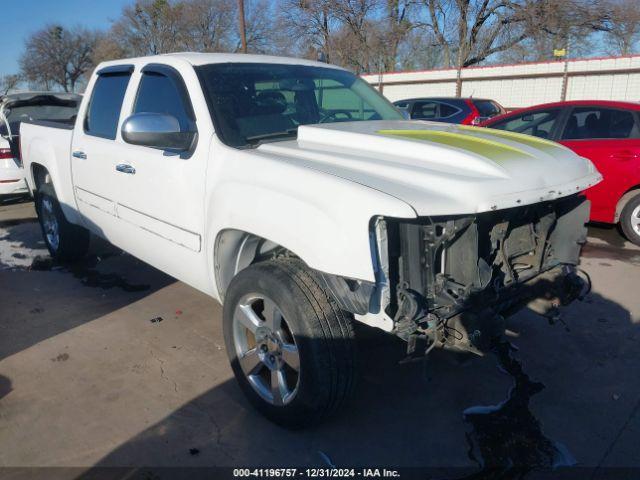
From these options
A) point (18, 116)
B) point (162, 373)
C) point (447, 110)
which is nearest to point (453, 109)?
point (447, 110)

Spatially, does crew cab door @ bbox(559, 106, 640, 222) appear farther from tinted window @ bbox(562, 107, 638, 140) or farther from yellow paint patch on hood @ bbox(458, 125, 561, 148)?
yellow paint patch on hood @ bbox(458, 125, 561, 148)

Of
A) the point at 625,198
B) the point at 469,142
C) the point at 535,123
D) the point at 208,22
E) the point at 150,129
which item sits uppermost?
the point at 208,22

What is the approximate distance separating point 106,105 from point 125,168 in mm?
894

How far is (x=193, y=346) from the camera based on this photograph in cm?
393

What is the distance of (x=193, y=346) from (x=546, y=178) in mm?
2663

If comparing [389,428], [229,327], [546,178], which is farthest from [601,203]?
[229,327]

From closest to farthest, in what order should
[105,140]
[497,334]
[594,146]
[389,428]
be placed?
[497,334], [389,428], [105,140], [594,146]

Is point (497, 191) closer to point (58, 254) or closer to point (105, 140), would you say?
point (105, 140)

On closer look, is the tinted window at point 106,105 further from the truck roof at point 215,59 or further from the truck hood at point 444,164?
the truck hood at point 444,164

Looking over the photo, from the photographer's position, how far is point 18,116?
862 centimetres

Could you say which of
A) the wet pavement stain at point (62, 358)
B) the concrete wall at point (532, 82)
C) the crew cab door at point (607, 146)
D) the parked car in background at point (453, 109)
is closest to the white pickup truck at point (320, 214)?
the wet pavement stain at point (62, 358)

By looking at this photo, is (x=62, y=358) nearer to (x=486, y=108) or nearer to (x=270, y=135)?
(x=270, y=135)

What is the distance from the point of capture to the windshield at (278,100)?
329 centimetres

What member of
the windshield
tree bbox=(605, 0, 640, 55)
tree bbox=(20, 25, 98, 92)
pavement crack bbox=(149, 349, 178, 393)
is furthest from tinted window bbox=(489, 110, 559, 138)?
tree bbox=(20, 25, 98, 92)
